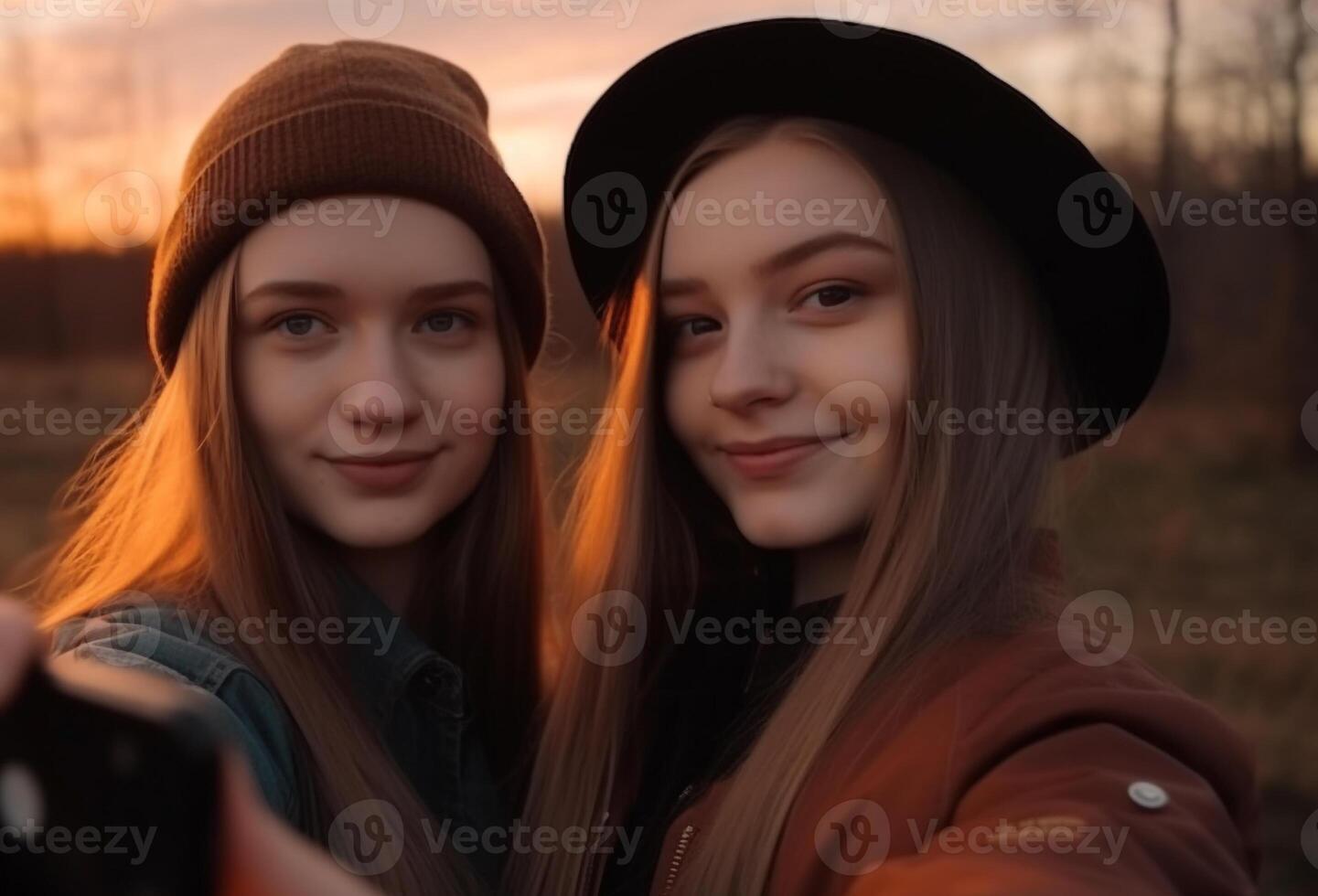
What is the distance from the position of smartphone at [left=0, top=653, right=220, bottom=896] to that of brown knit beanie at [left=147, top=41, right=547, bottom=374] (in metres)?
1.50

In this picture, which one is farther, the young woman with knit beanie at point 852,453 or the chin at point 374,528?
the chin at point 374,528

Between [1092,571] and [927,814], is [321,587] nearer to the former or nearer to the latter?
[927,814]

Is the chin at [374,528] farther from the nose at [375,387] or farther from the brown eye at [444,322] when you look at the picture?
the brown eye at [444,322]

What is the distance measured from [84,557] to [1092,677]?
1841 millimetres

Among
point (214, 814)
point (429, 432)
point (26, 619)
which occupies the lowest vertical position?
point (214, 814)

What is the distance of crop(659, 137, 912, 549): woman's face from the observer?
6.30 feet

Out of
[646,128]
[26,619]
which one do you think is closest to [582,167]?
[646,128]

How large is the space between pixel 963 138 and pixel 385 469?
1.07 meters

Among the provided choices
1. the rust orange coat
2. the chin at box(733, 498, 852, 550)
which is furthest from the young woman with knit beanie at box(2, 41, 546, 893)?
the rust orange coat

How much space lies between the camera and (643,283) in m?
2.19

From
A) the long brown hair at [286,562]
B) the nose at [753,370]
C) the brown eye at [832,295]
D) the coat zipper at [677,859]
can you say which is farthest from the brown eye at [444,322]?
the coat zipper at [677,859]

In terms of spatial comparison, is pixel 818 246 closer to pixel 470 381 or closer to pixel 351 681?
pixel 470 381

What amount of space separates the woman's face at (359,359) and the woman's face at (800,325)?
17.8 inches

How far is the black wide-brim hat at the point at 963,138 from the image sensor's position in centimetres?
187
